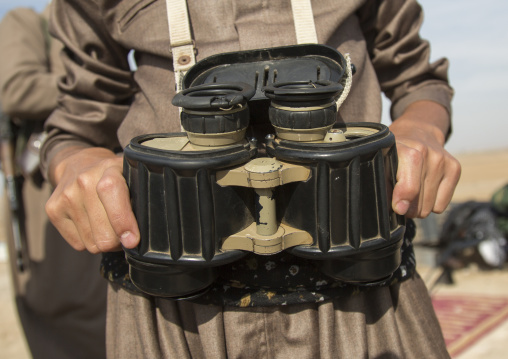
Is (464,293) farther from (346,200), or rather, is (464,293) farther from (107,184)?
(107,184)

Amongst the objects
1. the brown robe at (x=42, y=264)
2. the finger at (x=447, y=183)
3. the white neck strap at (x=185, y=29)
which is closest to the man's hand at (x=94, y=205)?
the white neck strap at (x=185, y=29)

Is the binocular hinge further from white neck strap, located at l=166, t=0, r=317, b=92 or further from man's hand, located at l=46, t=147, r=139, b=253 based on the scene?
white neck strap, located at l=166, t=0, r=317, b=92

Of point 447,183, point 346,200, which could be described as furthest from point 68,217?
point 447,183

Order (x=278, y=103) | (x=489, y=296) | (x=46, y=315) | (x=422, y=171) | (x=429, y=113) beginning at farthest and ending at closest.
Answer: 1. (x=489, y=296)
2. (x=46, y=315)
3. (x=429, y=113)
4. (x=422, y=171)
5. (x=278, y=103)

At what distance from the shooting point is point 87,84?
1290mm

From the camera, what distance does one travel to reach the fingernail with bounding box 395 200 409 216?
922mm

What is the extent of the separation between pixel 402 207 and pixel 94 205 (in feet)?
1.97

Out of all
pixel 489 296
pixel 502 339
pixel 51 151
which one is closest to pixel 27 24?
pixel 51 151

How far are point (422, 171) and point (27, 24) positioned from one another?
288cm

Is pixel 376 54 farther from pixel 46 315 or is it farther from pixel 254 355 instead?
pixel 46 315

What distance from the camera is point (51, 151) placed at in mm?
1312

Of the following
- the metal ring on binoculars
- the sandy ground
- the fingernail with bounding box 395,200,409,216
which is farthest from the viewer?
the sandy ground

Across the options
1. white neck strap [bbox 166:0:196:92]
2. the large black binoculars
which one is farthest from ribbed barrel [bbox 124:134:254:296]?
white neck strap [bbox 166:0:196:92]

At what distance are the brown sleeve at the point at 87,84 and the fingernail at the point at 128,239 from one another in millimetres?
479
